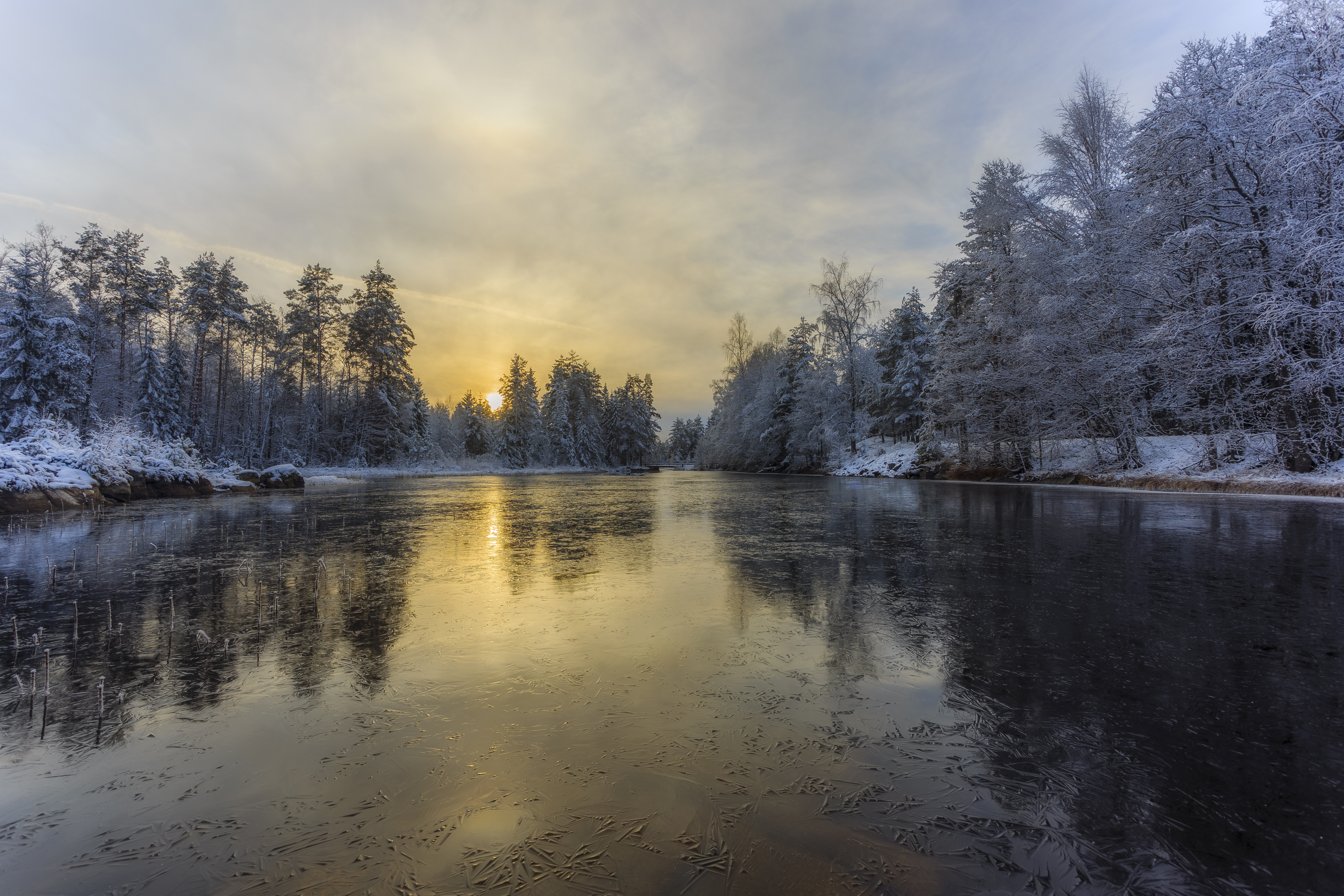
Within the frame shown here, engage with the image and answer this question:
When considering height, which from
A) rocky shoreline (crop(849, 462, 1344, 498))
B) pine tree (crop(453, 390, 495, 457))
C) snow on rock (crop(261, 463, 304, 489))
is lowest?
rocky shoreline (crop(849, 462, 1344, 498))

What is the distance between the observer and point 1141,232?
60.7 ft

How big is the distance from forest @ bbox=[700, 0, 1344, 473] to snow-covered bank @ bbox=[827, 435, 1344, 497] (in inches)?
14.6

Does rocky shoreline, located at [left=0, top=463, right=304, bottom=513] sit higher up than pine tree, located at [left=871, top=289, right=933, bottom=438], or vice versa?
pine tree, located at [left=871, top=289, right=933, bottom=438]

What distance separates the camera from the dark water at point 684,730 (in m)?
1.98

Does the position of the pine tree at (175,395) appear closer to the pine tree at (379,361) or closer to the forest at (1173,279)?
the pine tree at (379,361)

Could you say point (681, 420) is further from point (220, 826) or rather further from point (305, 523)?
point (220, 826)

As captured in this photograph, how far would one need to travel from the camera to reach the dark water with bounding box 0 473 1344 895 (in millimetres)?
1979

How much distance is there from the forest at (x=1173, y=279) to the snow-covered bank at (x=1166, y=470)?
0.37m

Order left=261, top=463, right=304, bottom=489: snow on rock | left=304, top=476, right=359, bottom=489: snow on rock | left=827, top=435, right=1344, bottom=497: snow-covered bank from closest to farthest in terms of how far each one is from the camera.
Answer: left=827, top=435, right=1344, bottom=497: snow-covered bank → left=261, top=463, right=304, bottom=489: snow on rock → left=304, top=476, right=359, bottom=489: snow on rock

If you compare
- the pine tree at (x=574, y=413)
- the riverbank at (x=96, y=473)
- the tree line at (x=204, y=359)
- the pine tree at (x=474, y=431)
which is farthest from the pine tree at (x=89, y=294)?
the pine tree at (x=574, y=413)

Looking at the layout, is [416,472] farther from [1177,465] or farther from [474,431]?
[1177,465]

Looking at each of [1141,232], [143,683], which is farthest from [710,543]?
[1141,232]

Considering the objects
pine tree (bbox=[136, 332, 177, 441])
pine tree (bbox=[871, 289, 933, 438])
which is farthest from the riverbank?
pine tree (bbox=[871, 289, 933, 438])

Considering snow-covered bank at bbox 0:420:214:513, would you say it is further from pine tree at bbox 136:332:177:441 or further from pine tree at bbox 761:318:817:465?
pine tree at bbox 761:318:817:465
